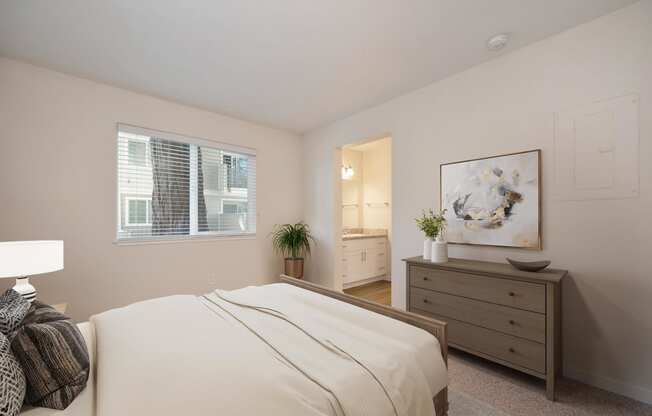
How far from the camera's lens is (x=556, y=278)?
5.74ft

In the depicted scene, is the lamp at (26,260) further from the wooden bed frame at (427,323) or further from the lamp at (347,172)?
the lamp at (347,172)

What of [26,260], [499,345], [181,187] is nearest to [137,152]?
[181,187]

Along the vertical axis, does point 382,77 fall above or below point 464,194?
above

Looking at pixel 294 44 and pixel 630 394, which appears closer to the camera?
pixel 630 394

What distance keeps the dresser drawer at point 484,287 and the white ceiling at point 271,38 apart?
6.08 ft

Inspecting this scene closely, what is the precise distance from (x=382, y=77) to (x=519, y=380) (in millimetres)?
2803

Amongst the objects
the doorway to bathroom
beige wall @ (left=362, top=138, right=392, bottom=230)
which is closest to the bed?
the doorway to bathroom

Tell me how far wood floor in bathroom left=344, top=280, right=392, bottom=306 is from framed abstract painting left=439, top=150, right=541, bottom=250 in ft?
5.55

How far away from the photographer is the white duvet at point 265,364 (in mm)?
876

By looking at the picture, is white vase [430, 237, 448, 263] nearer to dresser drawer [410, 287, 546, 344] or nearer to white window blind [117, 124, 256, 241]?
dresser drawer [410, 287, 546, 344]

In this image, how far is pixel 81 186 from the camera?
2.67 meters

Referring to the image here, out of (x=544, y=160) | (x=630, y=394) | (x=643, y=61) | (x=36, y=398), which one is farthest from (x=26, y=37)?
(x=630, y=394)

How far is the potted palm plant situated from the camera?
3.98 m

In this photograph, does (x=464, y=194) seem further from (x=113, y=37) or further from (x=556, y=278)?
(x=113, y=37)
